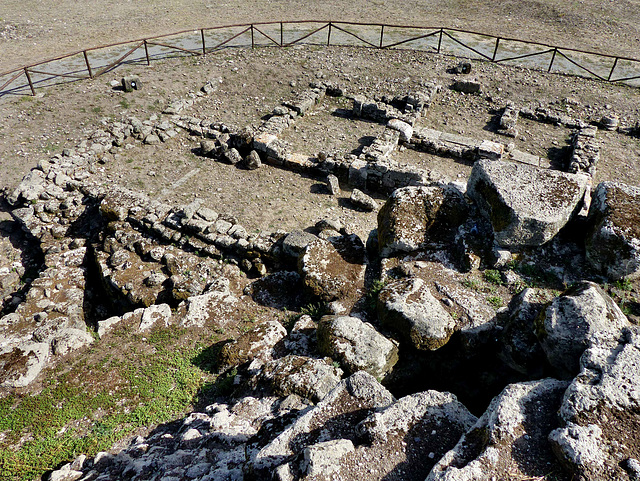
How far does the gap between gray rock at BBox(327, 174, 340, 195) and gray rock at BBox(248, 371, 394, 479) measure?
254 inches

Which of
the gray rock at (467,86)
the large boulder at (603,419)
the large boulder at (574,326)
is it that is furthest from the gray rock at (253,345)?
the gray rock at (467,86)

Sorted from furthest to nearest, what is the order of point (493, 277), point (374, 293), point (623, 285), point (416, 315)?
point (374, 293)
point (493, 277)
point (623, 285)
point (416, 315)

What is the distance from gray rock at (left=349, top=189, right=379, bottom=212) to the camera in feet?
32.3

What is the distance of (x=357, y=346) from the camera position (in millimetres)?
5258

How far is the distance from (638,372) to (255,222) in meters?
7.13

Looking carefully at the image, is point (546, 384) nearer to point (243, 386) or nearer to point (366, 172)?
point (243, 386)

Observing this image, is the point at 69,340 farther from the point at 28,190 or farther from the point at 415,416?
the point at 415,416

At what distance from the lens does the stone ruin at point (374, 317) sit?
11.1 ft

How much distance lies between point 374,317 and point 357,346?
0.88m

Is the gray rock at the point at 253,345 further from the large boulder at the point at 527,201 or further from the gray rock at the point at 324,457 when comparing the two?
the large boulder at the point at 527,201

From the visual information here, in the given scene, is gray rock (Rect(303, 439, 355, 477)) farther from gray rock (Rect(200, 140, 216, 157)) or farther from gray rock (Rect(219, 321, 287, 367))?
gray rock (Rect(200, 140, 216, 157))

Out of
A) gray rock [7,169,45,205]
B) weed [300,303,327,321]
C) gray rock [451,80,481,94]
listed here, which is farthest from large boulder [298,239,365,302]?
gray rock [451,80,481,94]

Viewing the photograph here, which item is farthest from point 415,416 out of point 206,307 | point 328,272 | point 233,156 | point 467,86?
point 467,86

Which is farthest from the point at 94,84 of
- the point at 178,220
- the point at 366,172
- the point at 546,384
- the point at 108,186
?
the point at 546,384
